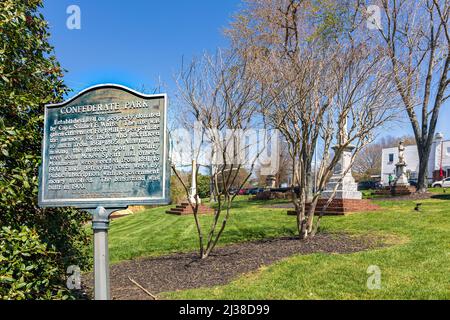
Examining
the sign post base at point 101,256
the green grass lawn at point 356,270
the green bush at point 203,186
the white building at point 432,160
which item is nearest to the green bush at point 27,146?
the sign post base at point 101,256

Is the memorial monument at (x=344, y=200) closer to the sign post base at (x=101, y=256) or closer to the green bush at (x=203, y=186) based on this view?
the sign post base at (x=101, y=256)

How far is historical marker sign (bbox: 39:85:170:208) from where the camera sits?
164 inches

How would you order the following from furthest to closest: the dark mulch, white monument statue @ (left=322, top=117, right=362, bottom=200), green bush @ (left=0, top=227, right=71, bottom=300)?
1. white monument statue @ (left=322, top=117, right=362, bottom=200)
2. the dark mulch
3. green bush @ (left=0, top=227, right=71, bottom=300)

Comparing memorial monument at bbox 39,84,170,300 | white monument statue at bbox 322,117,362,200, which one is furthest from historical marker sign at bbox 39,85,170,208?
white monument statue at bbox 322,117,362,200

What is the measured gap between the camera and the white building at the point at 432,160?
157ft

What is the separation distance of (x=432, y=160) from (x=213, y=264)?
171ft

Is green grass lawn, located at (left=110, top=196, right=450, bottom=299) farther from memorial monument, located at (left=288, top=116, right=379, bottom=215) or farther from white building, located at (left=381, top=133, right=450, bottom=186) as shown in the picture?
white building, located at (left=381, top=133, right=450, bottom=186)

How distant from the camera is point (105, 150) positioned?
4.34 m

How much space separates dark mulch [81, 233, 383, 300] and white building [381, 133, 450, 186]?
39.5 m

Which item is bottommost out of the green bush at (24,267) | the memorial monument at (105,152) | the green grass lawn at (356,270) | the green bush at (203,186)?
the green bush at (203,186)

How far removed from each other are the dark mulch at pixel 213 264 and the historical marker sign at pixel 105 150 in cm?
187

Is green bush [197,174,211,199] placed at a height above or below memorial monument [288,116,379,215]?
below

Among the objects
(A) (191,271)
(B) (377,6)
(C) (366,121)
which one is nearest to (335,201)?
(C) (366,121)
